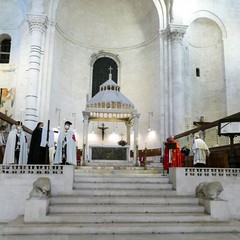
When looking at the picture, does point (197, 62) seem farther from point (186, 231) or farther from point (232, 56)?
point (186, 231)

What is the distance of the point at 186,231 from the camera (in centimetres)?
590

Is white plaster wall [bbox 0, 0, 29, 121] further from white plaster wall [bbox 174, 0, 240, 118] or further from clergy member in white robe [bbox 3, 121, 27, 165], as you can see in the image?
white plaster wall [bbox 174, 0, 240, 118]

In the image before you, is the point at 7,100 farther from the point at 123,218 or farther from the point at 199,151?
the point at 123,218

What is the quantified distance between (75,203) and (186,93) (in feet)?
43.6

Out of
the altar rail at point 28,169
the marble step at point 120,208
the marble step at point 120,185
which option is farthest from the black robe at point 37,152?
the marble step at point 120,208

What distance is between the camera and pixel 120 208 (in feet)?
22.1

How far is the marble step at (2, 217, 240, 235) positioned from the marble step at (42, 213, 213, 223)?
0.62 ft

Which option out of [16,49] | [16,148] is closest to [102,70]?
[16,49]

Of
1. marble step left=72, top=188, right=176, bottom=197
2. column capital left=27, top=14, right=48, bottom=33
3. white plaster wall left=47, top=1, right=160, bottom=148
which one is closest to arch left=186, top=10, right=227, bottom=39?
white plaster wall left=47, top=1, right=160, bottom=148

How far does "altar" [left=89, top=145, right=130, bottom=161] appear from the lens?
12688 millimetres

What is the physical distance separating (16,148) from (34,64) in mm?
8443

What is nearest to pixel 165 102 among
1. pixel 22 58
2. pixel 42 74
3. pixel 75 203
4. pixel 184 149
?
pixel 184 149

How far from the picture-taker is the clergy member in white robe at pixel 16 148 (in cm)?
806

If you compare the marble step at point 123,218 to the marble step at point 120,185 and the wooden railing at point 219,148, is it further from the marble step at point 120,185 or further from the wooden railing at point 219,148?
the wooden railing at point 219,148
